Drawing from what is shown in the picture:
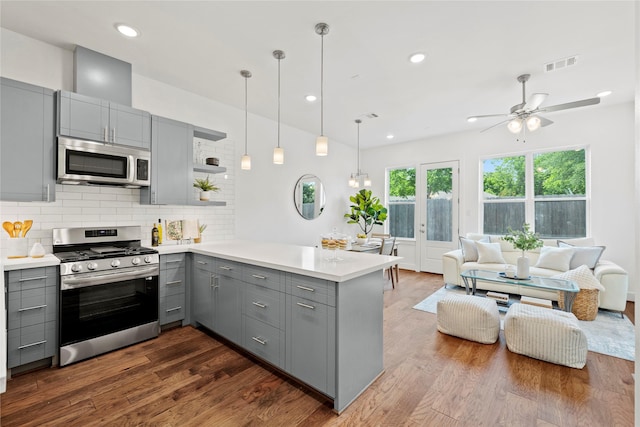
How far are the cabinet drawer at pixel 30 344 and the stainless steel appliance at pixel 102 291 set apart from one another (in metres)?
0.09

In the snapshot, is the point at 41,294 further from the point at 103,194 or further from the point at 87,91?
the point at 87,91

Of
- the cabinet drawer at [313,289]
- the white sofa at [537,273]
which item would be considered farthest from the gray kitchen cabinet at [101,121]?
the white sofa at [537,273]

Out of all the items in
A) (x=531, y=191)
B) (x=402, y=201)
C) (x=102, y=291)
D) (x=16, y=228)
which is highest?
(x=531, y=191)

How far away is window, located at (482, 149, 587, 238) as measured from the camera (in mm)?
4828

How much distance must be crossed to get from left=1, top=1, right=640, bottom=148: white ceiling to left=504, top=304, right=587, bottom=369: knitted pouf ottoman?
2553 millimetres

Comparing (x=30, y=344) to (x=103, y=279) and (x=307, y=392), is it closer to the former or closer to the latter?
(x=103, y=279)

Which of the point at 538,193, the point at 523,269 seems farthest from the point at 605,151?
the point at 523,269

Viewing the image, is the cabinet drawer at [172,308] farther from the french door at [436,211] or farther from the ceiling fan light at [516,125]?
the french door at [436,211]

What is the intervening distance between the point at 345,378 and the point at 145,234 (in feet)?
9.21

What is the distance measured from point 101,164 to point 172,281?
1.38 meters

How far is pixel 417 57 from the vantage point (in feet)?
9.84

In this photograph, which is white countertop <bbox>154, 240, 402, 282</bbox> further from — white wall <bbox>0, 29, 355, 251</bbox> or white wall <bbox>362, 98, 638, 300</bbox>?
white wall <bbox>362, 98, 638, 300</bbox>

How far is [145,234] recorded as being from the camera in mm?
3451

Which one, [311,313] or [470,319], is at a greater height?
[311,313]
